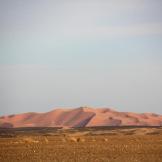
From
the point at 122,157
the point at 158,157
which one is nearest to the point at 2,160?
the point at 122,157

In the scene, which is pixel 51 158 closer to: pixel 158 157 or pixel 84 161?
pixel 84 161

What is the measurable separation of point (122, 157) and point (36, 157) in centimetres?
535

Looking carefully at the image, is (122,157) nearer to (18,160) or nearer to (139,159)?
(139,159)

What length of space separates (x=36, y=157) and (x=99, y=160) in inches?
196

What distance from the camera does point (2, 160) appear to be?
32969 mm

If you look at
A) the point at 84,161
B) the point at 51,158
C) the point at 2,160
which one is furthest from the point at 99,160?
the point at 2,160

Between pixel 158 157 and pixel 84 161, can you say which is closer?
pixel 84 161

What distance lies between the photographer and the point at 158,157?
33.7m

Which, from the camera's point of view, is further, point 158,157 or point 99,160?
point 158,157

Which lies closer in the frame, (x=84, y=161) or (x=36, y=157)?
(x=84, y=161)

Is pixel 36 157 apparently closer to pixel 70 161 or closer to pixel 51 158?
pixel 51 158

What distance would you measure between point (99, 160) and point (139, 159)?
2426mm

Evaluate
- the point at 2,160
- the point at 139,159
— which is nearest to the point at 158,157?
the point at 139,159

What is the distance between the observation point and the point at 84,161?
3111cm
